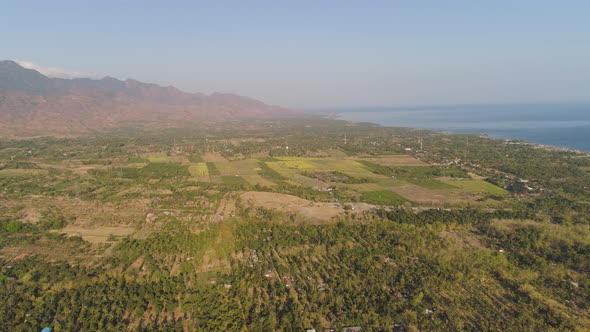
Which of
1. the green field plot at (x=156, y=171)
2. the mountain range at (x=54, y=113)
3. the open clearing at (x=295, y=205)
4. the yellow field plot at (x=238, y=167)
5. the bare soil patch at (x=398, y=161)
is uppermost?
the mountain range at (x=54, y=113)

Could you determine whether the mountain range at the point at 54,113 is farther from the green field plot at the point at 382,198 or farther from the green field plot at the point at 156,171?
the green field plot at the point at 382,198

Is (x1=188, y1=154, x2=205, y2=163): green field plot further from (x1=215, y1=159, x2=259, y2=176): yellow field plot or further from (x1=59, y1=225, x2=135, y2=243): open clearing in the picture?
(x1=59, y1=225, x2=135, y2=243): open clearing

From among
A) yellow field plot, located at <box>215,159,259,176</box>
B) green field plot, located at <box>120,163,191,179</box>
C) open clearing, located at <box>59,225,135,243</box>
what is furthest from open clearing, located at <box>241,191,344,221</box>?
green field plot, located at <box>120,163,191,179</box>

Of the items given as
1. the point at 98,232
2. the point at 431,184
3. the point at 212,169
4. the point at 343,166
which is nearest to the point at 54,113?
the point at 212,169

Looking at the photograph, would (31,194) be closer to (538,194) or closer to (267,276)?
(267,276)

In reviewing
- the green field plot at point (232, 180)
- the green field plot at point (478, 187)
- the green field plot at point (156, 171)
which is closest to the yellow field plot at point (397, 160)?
the green field plot at point (478, 187)

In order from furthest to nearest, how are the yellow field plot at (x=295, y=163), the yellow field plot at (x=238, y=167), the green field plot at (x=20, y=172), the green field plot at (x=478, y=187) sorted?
the yellow field plot at (x=295, y=163), the yellow field plot at (x=238, y=167), the green field plot at (x=20, y=172), the green field plot at (x=478, y=187)

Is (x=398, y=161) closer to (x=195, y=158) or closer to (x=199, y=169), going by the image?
(x=199, y=169)

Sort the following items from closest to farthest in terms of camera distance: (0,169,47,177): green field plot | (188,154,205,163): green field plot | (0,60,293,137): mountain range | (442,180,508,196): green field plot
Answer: (442,180,508,196): green field plot → (0,169,47,177): green field plot → (188,154,205,163): green field plot → (0,60,293,137): mountain range
